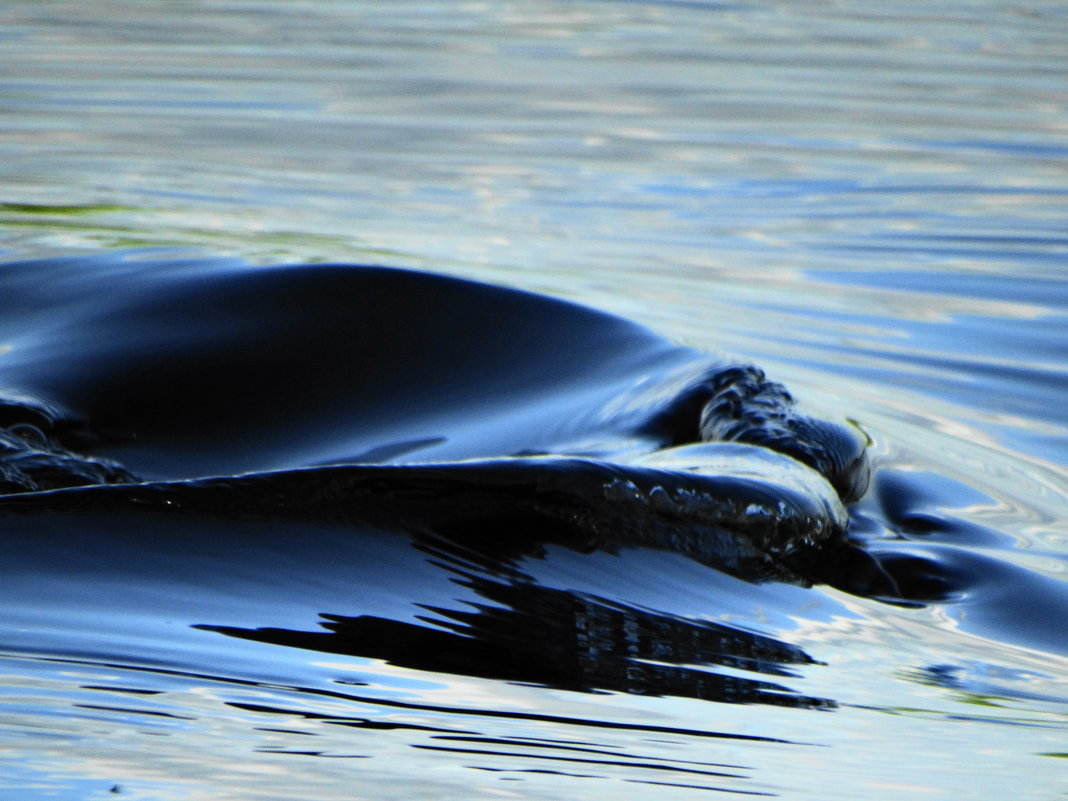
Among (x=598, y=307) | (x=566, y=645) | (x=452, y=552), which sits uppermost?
(x=598, y=307)

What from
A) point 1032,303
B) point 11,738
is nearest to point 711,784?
point 11,738

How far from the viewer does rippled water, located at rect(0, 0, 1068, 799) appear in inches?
49.1

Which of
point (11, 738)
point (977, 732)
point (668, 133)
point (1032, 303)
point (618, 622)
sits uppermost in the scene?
point (668, 133)

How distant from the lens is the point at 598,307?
136 inches

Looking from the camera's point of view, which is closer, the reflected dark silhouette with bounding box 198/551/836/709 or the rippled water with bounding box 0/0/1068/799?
the rippled water with bounding box 0/0/1068/799

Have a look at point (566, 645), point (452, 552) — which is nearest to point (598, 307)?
point (452, 552)

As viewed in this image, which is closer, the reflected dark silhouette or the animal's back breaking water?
the animal's back breaking water

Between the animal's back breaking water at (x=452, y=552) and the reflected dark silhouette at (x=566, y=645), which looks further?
the reflected dark silhouette at (x=566, y=645)

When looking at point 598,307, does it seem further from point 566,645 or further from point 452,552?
point 566,645

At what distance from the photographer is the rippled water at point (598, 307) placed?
4.09 ft

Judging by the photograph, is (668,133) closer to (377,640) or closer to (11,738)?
(377,640)

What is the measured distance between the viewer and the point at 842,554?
214cm

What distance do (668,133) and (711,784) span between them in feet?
16.0

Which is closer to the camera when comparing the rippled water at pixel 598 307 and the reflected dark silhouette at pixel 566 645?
the rippled water at pixel 598 307
